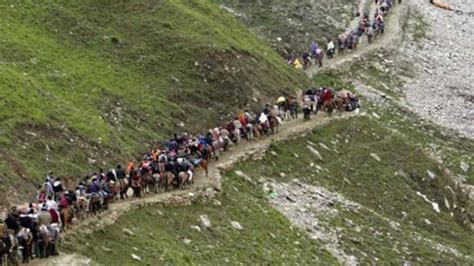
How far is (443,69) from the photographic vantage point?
9831 centimetres

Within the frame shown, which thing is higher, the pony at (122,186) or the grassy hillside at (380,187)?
the pony at (122,186)

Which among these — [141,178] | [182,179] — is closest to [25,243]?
[141,178]

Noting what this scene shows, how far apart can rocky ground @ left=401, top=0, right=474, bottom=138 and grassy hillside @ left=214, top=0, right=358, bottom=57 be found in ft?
24.7

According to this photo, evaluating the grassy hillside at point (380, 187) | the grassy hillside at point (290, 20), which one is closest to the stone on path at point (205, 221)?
the grassy hillside at point (380, 187)

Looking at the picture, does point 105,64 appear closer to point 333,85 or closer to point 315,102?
point 315,102

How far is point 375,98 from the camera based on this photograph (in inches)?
3376

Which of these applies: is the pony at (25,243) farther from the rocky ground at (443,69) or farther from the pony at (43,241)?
the rocky ground at (443,69)

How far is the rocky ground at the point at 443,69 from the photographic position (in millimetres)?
87562

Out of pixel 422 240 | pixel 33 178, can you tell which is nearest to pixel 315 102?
pixel 422 240

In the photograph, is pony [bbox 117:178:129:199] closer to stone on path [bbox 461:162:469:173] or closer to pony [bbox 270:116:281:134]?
pony [bbox 270:116:281:134]

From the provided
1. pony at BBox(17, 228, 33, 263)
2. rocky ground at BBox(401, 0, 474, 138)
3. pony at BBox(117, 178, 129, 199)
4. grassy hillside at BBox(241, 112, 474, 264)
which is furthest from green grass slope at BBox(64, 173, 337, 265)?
rocky ground at BBox(401, 0, 474, 138)

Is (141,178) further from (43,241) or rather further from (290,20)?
(290,20)

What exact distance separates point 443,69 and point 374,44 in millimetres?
6703

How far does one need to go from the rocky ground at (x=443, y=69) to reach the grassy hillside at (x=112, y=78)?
37.8 feet
